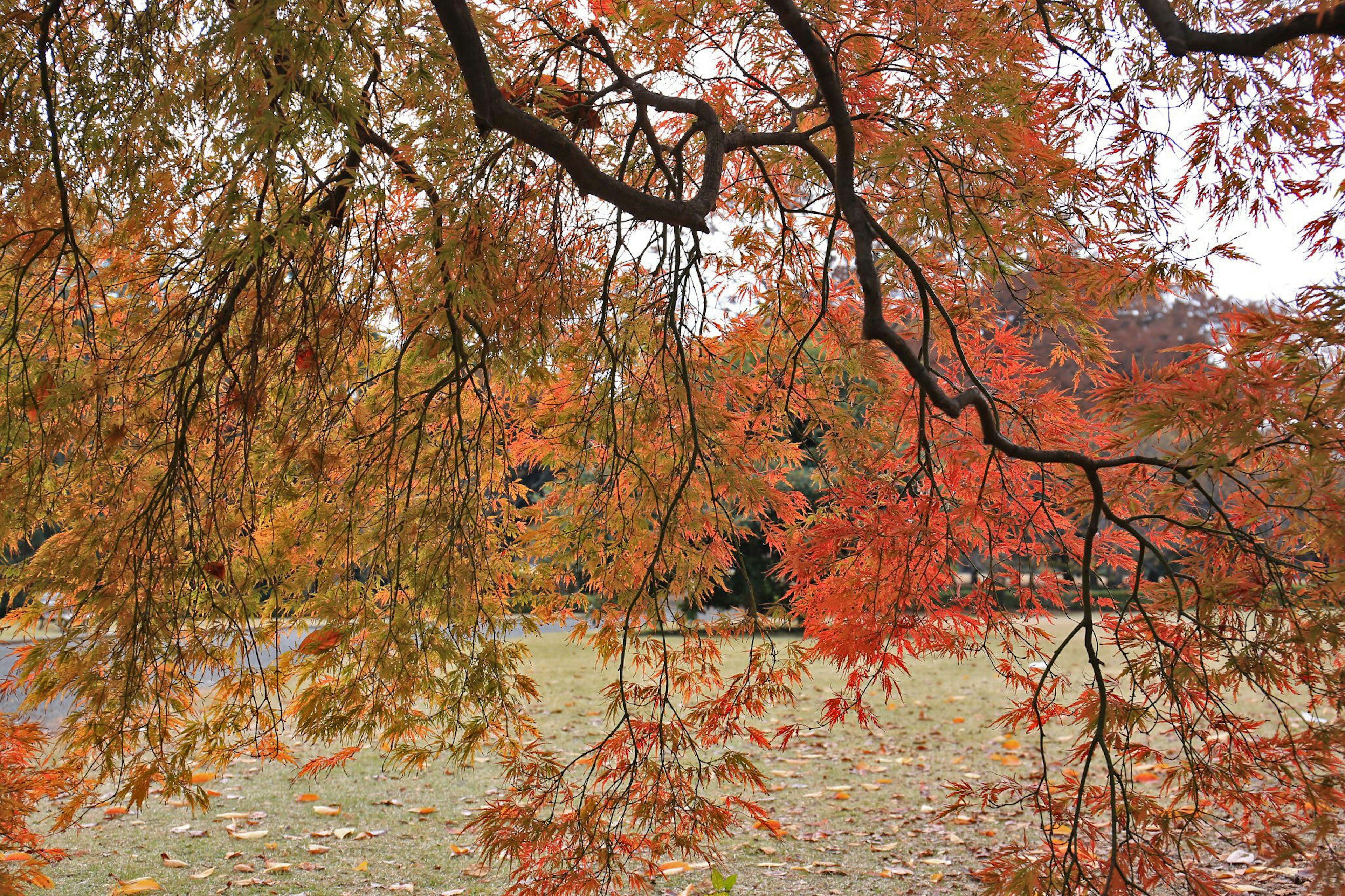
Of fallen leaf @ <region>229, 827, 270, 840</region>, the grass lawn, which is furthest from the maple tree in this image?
fallen leaf @ <region>229, 827, 270, 840</region>

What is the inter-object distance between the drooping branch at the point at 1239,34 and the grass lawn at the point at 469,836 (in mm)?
2717

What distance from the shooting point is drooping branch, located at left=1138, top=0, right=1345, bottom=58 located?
1.61 m

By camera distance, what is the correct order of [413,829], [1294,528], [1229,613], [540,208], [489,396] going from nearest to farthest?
[1294,528] → [1229,613] → [489,396] → [540,208] → [413,829]

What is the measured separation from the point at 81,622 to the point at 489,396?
1.40 metres

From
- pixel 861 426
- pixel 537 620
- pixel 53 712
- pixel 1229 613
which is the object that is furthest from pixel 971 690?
pixel 53 712

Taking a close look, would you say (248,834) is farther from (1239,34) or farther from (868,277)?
(1239,34)

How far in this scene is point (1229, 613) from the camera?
2.40 m

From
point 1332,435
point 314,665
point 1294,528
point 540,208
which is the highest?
point 540,208

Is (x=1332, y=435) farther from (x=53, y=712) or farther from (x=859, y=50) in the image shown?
(x=53, y=712)

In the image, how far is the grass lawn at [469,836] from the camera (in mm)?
3582

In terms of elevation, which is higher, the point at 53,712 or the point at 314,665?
the point at 314,665

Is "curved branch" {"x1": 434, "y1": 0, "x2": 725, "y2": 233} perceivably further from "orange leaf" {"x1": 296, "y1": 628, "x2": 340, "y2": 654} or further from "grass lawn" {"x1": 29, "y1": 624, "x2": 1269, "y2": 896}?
"grass lawn" {"x1": 29, "y1": 624, "x2": 1269, "y2": 896}

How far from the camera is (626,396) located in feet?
11.3

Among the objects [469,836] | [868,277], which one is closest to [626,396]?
[868,277]
